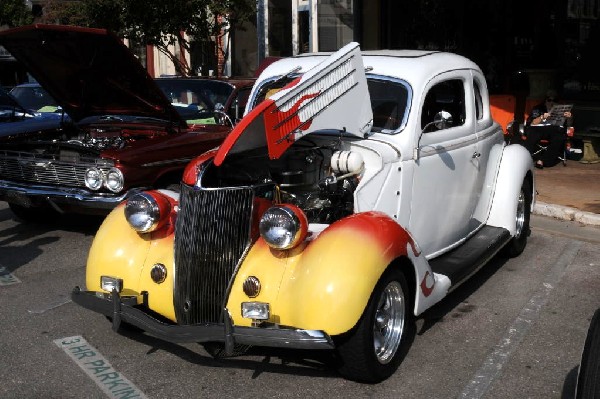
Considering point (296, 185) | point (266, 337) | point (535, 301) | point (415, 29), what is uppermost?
point (415, 29)

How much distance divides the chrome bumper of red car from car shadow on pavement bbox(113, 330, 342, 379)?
507 millimetres

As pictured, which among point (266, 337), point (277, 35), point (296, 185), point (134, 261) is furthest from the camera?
point (277, 35)

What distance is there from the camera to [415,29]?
14.9 m

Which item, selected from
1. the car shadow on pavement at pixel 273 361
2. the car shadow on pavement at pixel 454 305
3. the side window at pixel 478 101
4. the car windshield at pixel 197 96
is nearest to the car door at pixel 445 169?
the side window at pixel 478 101

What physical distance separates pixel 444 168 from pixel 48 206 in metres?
3.98

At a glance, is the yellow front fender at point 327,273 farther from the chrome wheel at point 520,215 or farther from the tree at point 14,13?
the tree at point 14,13

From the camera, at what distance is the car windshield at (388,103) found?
5.22 meters

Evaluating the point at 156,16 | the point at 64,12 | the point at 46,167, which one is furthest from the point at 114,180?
the point at 64,12

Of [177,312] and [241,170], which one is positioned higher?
[241,170]

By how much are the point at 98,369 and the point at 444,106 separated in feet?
10.8

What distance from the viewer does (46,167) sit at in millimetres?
7219

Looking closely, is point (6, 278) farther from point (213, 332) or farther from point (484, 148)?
point (484, 148)

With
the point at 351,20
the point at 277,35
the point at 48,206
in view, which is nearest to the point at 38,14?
the point at 277,35

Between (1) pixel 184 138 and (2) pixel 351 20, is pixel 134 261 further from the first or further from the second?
(2) pixel 351 20
